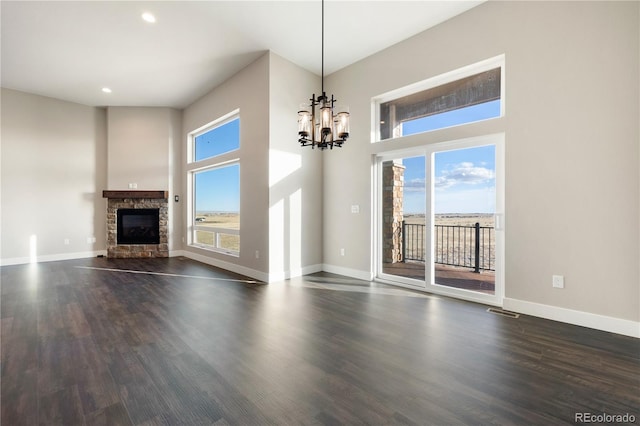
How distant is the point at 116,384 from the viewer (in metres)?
2.00

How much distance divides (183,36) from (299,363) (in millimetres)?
4672

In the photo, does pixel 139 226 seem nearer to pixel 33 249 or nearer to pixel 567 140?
pixel 33 249

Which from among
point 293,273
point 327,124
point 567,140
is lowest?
point 293,273

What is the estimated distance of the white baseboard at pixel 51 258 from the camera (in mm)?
6188

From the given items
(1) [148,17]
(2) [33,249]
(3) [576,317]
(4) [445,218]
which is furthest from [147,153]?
(3) [576,317]

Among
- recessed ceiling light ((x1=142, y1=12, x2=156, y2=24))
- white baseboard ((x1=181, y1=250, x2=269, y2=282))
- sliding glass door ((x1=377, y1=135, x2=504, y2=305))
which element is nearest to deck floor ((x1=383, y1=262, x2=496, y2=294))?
sliding glass door ((x1=377, y1=135, x2=504, y2=305))

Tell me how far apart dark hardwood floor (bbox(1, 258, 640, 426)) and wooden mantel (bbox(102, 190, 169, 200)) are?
11.9 ft

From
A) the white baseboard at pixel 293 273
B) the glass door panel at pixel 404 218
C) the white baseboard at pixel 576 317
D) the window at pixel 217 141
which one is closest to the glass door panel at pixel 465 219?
the glass door panel at pixel 404 218

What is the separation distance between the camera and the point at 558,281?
10.3 feet

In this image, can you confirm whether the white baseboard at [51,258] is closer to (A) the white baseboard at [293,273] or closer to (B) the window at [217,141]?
(B) the window at [217,141]

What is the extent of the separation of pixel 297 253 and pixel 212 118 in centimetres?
358

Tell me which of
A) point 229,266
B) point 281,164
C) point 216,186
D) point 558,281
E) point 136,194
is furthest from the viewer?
point 136,194

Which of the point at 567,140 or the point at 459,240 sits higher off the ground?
the point at 567,140

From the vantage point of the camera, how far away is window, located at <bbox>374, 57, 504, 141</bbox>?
369 cm
